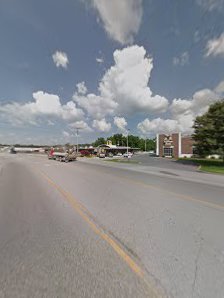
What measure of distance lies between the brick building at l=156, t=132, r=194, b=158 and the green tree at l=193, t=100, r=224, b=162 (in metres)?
25.6

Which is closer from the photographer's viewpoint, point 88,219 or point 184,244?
point 184,244

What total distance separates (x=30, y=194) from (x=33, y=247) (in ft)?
15.6

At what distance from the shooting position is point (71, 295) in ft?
7.63

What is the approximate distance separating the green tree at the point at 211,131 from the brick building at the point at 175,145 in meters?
25.6

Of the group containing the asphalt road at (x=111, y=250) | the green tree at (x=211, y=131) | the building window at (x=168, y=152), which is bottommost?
the asphalt road at (x=111, y=250)

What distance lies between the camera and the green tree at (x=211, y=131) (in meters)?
26.6

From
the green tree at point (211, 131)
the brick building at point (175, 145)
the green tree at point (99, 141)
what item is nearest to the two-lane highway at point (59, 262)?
the green tree at point (211, 131)

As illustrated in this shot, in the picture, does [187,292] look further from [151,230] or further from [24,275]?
[24,275]

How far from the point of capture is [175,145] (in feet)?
185

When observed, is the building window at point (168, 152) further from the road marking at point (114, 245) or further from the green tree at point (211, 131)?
the road marking at point (114, 245)

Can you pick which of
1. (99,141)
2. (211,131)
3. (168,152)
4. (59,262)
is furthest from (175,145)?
(99,141)

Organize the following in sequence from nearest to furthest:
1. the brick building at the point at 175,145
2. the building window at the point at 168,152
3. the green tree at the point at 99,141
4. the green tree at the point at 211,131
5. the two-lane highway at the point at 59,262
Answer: the two-lane highway at the point at 59,262 < the green tree at the point at 211,131 < the brick building at the point at 175,145 < the building window at the point at 168,152 < the green tree at the point at 99,141

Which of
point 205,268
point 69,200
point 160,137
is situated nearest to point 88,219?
point 69,200

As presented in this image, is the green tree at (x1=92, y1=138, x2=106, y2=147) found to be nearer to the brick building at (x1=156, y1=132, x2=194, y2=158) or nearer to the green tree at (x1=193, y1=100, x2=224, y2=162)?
the brick building at (x1=156, y1=132, x2=194, y2=158)
